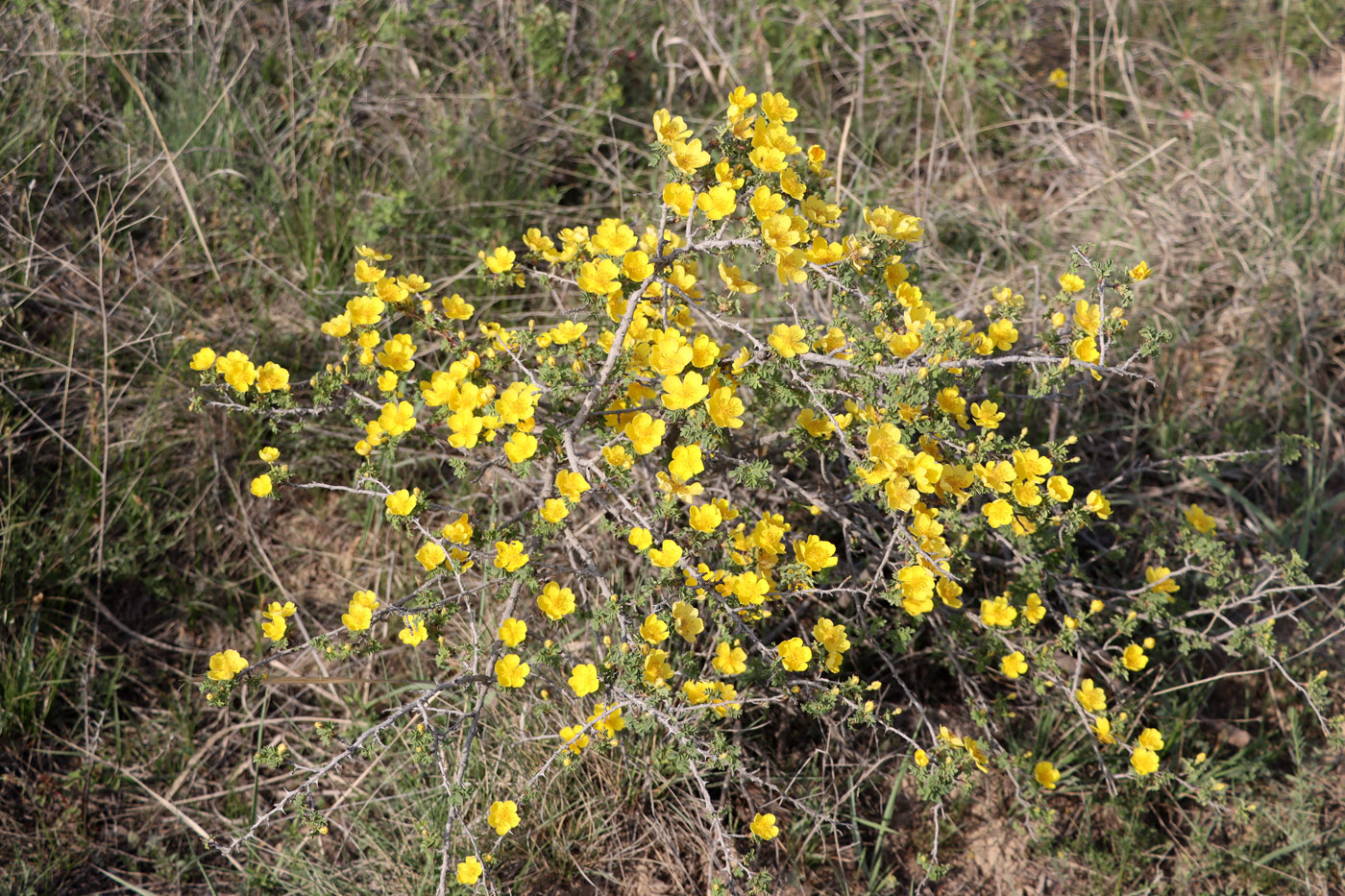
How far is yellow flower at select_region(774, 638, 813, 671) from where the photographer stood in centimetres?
186

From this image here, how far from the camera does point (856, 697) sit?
74.9 inches

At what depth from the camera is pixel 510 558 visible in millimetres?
1759

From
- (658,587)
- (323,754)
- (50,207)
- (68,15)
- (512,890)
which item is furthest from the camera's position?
(68,15)

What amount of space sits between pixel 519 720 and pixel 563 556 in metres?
0.47

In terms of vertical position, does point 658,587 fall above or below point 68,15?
below

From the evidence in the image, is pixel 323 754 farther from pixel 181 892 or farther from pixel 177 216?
pixel 177 216

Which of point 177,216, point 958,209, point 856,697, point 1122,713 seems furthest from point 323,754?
point 958,209

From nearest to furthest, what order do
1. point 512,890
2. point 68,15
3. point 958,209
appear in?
1. point 512,890
2. point 68,15
3. point 958,209

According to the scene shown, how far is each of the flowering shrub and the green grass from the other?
0.22 m

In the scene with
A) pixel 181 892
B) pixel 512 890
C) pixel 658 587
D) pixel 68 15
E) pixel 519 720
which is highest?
pixel 68 15

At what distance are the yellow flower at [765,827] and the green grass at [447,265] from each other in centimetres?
26

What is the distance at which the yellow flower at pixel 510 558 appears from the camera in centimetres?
175

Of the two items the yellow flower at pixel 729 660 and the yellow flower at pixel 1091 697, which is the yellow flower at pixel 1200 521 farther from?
the yellow flower at pixel 729 660

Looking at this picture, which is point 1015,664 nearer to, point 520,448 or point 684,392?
point 684,392
